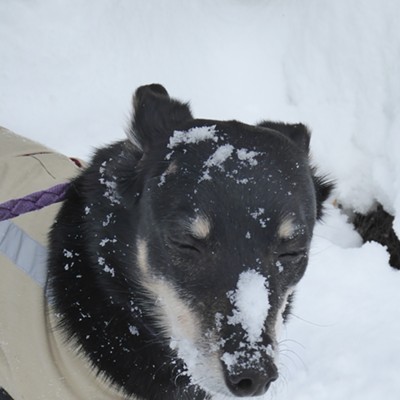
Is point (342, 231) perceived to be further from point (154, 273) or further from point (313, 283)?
point (154, 273)

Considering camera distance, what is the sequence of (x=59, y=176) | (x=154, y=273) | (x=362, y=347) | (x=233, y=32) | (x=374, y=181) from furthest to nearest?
1. (x=233, y=32)
2. (x=374, y=181)
3. (x=362, y=347)
4. (x=59, y=176)
5. (x=154, y=273)

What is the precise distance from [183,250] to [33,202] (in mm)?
745

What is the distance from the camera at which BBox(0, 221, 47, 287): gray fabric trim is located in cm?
230

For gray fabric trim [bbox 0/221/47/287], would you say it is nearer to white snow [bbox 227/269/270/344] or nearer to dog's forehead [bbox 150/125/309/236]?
dog's forehead [bbox 150/125/309/236]

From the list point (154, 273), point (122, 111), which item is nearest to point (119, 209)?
point (154, 273)

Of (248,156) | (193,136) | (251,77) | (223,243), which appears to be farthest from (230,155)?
(251,77)

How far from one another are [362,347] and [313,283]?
18.3 inches

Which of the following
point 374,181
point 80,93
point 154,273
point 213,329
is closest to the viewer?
point 213,329

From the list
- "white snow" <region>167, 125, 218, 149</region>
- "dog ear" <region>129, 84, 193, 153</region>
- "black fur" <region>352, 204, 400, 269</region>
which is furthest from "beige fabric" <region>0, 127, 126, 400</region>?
"black fur" <region>352, 204, 400, 269</region>

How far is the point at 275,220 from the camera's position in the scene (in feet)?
6.54

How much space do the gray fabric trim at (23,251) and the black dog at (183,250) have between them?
0.05 meters

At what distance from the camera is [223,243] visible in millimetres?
1953

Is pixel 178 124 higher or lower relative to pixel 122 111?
higher

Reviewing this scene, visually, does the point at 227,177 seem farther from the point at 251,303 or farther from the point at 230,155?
the point at 251,303
